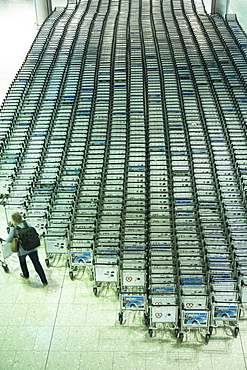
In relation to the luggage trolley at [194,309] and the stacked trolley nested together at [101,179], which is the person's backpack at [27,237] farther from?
the luggage trolley at [194,309]

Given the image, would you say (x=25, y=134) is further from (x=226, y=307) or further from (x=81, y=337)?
(x=226, y=307)

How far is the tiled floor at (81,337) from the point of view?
685 cm

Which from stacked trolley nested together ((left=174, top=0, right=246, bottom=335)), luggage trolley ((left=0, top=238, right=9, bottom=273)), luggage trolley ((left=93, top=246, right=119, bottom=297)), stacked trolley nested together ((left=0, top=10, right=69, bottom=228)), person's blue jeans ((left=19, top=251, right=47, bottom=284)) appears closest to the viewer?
stacked trolley nested together ((left=174, top=0, right=246, bottom=335))

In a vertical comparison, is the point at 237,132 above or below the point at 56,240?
below

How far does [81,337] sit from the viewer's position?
727 cm

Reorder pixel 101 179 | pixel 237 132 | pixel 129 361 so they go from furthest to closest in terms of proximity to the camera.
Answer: pixel 237 132 → pixel 101 179 → pixel 129 361

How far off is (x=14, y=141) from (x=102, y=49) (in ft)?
22.3

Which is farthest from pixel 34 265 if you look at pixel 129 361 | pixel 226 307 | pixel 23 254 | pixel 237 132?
pixel 237 132

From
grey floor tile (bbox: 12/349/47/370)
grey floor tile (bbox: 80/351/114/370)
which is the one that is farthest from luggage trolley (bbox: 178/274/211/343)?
grey floor tile (bbox: 12/349/47/370)

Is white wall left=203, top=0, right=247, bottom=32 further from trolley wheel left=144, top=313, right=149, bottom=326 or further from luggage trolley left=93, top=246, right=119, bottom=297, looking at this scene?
trolley wheel left=144, top=313, right=149, bottom=326

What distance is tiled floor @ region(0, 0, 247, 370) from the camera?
270 inches

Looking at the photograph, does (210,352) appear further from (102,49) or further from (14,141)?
(102,49)

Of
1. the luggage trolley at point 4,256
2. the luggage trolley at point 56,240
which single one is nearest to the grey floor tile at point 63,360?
the luggage trolley at point 56,240

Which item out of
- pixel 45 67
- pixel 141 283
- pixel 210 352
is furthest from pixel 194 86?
pixel 210 352
